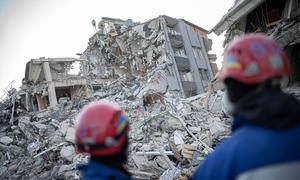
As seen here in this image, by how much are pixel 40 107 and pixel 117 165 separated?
108ft

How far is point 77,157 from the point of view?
13219 mm

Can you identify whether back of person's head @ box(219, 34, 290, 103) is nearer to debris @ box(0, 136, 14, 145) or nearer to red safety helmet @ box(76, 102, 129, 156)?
red safety helmet @ box(76, 102, 129, 156)

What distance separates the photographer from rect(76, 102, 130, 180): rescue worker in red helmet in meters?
1.79

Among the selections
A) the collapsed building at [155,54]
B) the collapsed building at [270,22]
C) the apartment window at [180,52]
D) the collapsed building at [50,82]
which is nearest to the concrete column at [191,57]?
the collapsed building at [155,54]

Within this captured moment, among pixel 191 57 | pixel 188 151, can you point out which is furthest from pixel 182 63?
pixel 188 151

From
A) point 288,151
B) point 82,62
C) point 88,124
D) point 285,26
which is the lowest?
point 288,151

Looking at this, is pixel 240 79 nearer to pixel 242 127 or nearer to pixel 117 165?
pixel 242 127

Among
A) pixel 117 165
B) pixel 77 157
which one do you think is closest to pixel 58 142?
pixel 77 157

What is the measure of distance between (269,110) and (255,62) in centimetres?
32

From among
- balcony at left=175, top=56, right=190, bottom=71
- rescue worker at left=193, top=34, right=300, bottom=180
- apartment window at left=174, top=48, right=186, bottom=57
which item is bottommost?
rescue worker at left=193, top=34, right=300, bottom=180

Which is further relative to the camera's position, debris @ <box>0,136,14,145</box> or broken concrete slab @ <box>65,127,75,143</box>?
debris @ <box>0,136,14,145</box>

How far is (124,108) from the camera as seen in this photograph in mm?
20156

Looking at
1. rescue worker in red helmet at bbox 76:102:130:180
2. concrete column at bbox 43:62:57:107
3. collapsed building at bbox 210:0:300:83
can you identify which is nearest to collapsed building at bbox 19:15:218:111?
concrete column at bbox 43:62:57:107

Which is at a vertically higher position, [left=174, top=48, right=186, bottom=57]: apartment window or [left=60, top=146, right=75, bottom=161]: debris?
[left=174, top=48, right=186, bottom=57]: apartment window
